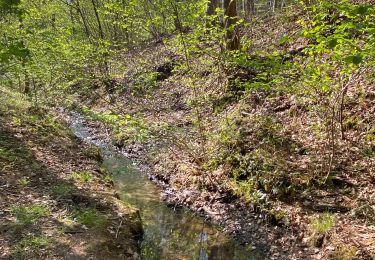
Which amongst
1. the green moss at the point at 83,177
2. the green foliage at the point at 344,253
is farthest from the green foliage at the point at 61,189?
the green foliage at the point at 344,253

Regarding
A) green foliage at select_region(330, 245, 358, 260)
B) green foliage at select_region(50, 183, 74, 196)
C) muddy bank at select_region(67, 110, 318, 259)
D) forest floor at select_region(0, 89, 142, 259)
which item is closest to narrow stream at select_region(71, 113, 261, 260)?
muddy bank at select_region(67, 110, 318, 259)

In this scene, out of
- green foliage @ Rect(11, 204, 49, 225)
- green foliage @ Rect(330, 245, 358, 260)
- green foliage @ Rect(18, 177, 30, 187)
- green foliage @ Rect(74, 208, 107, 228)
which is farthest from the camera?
green foliage @ Rect(18, 177, 30, 187)

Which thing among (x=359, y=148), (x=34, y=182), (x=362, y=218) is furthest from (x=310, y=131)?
(x=34, y=182)

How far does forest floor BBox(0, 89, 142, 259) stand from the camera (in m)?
5.93

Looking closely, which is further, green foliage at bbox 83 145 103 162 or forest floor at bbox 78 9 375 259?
green foliage at bbox 83 145 103 162

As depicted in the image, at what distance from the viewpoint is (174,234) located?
25.3ft

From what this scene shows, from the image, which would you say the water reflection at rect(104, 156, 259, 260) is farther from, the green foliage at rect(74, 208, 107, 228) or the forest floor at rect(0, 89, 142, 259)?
the green foliage at rect(74, 208, 107, 228)

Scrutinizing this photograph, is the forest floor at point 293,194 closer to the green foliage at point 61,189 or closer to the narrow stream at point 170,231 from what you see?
the narrow stream at point 170,231

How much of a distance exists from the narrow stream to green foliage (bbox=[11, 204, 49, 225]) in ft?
7.08

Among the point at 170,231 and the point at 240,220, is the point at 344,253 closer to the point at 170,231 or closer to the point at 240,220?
the point at 240,220

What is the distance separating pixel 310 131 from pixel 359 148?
1260 millimetres

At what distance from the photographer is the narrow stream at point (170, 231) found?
6820 millimetres

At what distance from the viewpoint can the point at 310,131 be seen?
812cm

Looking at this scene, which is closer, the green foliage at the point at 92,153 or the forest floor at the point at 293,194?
the forest floor at the point at 293,194
